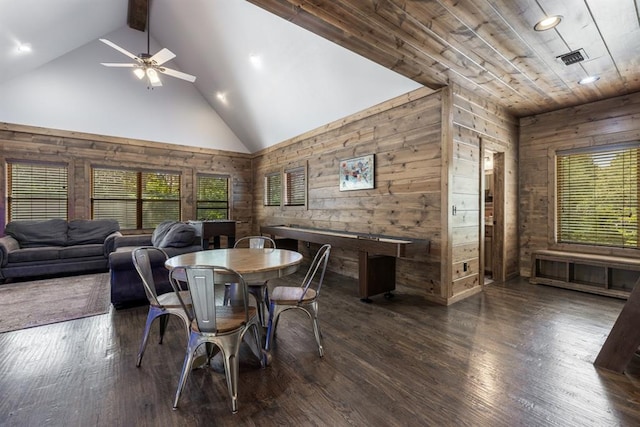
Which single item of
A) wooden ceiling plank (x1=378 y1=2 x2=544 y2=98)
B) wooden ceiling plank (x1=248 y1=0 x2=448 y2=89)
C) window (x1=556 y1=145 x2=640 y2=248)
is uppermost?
wooden ceiling plank (x1=378 y1=2 x2=544 y2=98)

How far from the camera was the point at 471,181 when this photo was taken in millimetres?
3971

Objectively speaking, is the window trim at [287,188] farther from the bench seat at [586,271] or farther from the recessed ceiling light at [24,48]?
the recessed ceiling light at [24,48]

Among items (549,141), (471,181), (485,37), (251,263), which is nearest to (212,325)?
(251,263)

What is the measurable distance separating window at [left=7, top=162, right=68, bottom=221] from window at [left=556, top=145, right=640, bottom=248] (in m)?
9.22

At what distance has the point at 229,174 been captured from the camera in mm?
7793

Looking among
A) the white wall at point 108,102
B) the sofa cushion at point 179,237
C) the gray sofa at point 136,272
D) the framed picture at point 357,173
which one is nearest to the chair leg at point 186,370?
the gray sofa at point 136,272

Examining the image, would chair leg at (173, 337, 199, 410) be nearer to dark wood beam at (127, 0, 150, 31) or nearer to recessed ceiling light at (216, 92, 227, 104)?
recessed ceiling light at (216, 92, 227, 104)

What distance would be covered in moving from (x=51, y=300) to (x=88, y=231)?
2.30 m

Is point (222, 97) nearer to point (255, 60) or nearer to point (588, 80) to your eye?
point (255, 60)

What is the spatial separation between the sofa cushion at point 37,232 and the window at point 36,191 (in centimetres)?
60

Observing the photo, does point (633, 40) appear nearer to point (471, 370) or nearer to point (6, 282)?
point (471, 370)

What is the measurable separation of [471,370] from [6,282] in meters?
6.42

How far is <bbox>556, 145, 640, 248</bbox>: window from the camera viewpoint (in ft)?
13.0

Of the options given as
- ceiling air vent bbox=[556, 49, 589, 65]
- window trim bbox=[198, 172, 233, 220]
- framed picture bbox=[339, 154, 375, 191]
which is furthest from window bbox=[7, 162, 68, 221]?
ceiling air vent bbox=[556, 49, 589, 65]
